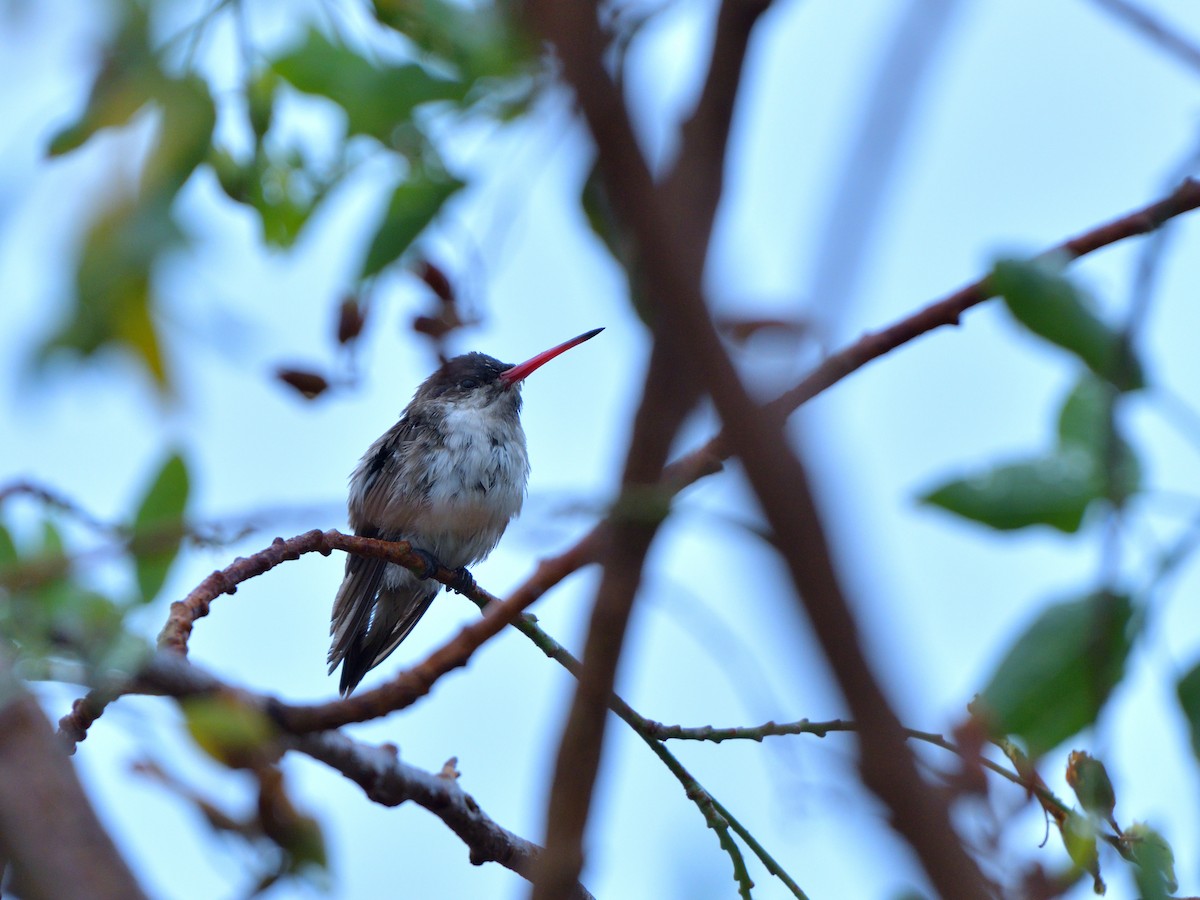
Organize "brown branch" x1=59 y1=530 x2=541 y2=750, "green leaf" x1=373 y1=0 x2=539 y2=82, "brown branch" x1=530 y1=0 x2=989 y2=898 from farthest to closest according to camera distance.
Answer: "green leaf" x1=373 y1=0 x2=539 y2=82
"brown branch" x1=59 y1=530 x2=541 y2=750
"brown branch" x1=530 y1=0 x2=989 y2=898

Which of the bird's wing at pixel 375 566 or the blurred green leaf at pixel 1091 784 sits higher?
the bird's wing at pixel 375 566

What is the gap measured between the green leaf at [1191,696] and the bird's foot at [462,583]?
4315mm

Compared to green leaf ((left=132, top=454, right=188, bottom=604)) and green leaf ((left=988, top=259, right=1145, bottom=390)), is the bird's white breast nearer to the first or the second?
green leaf ((left=132, top=454, right=188, bottom=604))

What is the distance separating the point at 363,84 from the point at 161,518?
1014 mm

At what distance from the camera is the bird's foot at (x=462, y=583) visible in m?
5.95

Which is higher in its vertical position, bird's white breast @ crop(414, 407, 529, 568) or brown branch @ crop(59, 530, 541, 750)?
bird's white breast @ crop(414, 407, 529, 568)

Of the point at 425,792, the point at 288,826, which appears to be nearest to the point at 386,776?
the point at 425,792

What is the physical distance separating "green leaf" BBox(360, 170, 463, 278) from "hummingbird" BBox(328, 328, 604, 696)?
389 cm

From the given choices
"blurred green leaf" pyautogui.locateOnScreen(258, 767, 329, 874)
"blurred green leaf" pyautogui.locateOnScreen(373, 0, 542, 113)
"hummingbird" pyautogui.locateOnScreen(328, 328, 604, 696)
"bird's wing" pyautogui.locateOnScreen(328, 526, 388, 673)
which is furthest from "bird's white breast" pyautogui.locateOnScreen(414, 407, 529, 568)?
"blurred green leaf" pyautogui.locateOnScreen(258, 767, 329, 874)

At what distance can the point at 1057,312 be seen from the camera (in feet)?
5.39

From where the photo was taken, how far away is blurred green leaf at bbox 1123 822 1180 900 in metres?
2.00

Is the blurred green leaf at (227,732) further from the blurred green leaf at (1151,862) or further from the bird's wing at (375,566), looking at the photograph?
the bird's wing at (375,566)

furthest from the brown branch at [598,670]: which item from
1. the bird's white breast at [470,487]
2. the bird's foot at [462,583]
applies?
the bird's white breast at [470,487]

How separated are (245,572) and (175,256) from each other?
0.96 meters
